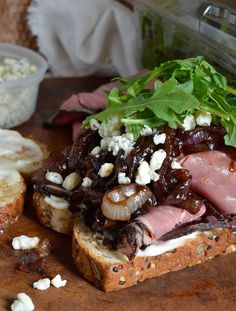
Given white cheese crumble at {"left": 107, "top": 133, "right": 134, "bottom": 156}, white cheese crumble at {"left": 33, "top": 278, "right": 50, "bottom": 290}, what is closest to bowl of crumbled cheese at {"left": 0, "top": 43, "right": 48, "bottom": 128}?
white cheese crumble at {"left": 107, "top": 133, "right": 134, "bottom": 156}

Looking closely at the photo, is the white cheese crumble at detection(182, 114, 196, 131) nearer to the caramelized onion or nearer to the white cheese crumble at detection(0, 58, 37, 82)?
the caramelized onion

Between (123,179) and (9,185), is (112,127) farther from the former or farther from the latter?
(9,185)

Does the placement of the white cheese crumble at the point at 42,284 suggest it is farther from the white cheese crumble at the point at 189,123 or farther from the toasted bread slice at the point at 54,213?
the white cheese crumble at the point at 189,123

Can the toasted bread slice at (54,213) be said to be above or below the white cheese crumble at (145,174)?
below

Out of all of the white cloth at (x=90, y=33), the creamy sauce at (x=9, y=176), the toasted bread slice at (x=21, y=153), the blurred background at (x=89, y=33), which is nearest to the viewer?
the creamy sauce at (x=9, y=176)

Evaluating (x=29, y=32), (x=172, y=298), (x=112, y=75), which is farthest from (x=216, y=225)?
(x=29, y=32)

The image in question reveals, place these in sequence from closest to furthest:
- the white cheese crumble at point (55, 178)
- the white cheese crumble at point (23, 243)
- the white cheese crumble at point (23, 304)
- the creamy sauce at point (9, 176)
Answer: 1. the white cheese crumble at point (23, 304)
2. the white cheese crumble at point (23, 243)
3. the white cheese crumble at point (55, 178)
4. the creamy sauce at point (9, 176)

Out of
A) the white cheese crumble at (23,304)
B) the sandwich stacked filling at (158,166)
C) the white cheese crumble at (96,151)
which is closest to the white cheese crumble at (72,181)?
the sandwich stacked filling at (158,166)
